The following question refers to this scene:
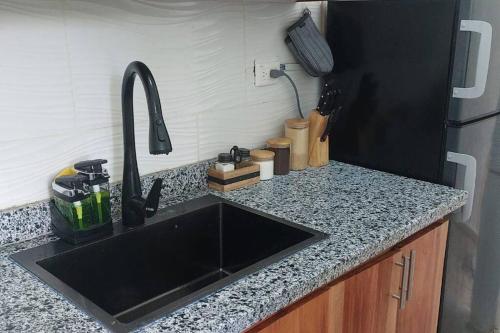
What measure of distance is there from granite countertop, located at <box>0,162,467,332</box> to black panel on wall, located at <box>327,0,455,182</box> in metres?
0.08

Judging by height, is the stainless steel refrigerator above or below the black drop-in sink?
above

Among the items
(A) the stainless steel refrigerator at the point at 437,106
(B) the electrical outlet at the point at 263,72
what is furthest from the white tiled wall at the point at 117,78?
(A) the stainless steel refrigerator at the point at 437,106

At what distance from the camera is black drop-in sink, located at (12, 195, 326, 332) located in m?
1.10

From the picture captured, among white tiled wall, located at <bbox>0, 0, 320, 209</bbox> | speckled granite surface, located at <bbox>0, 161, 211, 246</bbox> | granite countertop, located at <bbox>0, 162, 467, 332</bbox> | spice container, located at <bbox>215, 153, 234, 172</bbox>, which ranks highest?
white tiled wall, located at <bbox>0, 0, 320, 209</bbox>

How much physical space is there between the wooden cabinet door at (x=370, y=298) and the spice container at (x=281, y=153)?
0.51m

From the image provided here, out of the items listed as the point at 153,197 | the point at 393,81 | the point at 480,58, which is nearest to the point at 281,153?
the point at 393,81

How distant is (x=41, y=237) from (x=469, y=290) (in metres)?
1.50

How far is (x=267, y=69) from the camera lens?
168 cm

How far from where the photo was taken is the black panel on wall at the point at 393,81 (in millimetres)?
1489

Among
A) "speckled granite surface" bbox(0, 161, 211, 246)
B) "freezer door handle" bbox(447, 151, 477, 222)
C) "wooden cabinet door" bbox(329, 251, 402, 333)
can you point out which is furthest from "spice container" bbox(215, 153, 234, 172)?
"freezer door handle" bbox(447, 151, 477, 222)

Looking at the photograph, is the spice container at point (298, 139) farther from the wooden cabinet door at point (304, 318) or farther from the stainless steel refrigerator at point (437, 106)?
the wooden cabinet door at point (304, 318)

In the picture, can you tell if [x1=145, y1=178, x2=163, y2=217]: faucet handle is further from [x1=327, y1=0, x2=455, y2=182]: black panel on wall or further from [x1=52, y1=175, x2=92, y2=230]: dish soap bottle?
[x1=327, y1=0, x2=455, y2=182]: black panel on wall

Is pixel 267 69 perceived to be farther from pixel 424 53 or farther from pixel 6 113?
pixel 6 113

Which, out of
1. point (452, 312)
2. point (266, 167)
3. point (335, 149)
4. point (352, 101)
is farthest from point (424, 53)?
point (452, 312)
